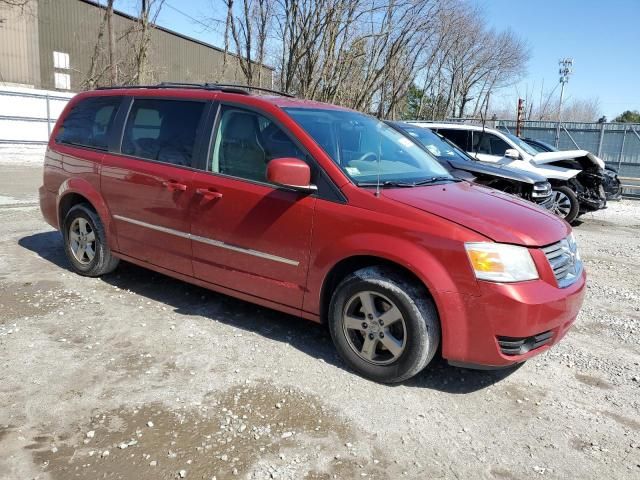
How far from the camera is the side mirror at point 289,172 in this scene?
11.7 feet

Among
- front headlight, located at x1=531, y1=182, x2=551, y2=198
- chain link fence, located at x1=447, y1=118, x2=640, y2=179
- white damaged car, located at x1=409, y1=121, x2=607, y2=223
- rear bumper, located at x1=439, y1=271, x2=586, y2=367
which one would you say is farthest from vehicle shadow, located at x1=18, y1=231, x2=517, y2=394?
chain link fence, located at x1=447, y1=118, x2=640, y2=179

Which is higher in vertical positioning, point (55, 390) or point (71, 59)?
point (71, 59)

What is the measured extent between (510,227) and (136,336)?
9.27 feet

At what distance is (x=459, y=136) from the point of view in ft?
38.1

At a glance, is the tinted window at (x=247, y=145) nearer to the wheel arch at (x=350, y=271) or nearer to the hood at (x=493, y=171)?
the wheel arch at (x=350, y=271)

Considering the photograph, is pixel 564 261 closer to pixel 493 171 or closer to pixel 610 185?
pixel 493 171

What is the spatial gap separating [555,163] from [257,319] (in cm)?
957

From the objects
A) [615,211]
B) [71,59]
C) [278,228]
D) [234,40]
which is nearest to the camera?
[278,228]

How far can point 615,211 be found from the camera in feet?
44.3


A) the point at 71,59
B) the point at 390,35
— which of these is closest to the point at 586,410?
the point at 390,35

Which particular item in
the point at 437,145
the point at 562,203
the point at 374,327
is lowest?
the point at 374,327

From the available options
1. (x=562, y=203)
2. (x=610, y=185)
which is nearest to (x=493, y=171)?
(x=562, y=203)

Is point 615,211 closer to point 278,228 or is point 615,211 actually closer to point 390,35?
point 390,35

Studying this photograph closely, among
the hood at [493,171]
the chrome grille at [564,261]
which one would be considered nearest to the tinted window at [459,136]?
the hood at [493,171]
